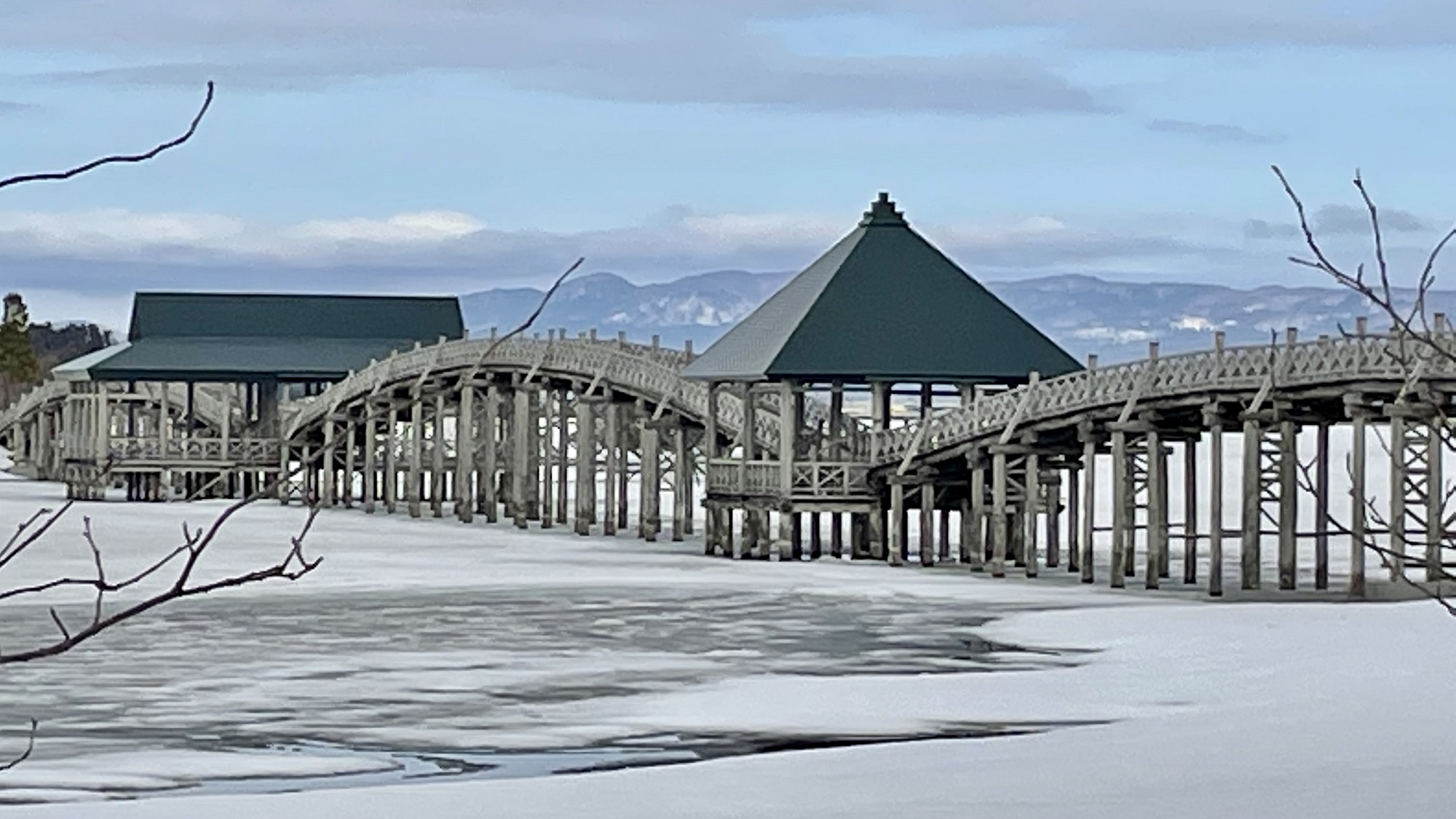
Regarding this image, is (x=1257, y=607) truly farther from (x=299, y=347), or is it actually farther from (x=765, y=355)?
(x=299, y=347)

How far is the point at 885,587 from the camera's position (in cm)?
3938

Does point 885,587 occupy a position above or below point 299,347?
below

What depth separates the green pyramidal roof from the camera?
4709 cm

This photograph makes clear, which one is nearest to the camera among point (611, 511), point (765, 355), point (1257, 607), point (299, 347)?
point (1257, 607)

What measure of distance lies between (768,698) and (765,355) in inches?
913

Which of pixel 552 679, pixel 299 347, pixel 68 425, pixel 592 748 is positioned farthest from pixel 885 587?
pixel 68 425

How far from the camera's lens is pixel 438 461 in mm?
65188

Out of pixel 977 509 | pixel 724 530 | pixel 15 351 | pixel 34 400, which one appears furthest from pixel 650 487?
pixel 15 351

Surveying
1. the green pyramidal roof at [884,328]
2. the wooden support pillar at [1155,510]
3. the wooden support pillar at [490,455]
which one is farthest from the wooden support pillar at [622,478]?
the wooden support pillar at [1155,510]

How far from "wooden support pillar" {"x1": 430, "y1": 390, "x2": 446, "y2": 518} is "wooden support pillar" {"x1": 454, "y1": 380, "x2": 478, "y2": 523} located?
491mm

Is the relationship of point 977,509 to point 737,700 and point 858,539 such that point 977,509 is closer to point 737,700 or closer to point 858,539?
point 858,539

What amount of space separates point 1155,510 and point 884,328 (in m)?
10.0

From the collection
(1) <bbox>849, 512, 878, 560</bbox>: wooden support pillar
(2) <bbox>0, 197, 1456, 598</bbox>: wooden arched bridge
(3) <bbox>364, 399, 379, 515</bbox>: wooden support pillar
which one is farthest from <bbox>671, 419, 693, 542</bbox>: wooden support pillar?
(3) <bbox>364, 399, 379, 515</bbox>: wooden support pillar

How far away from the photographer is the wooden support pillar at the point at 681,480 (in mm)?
53459
